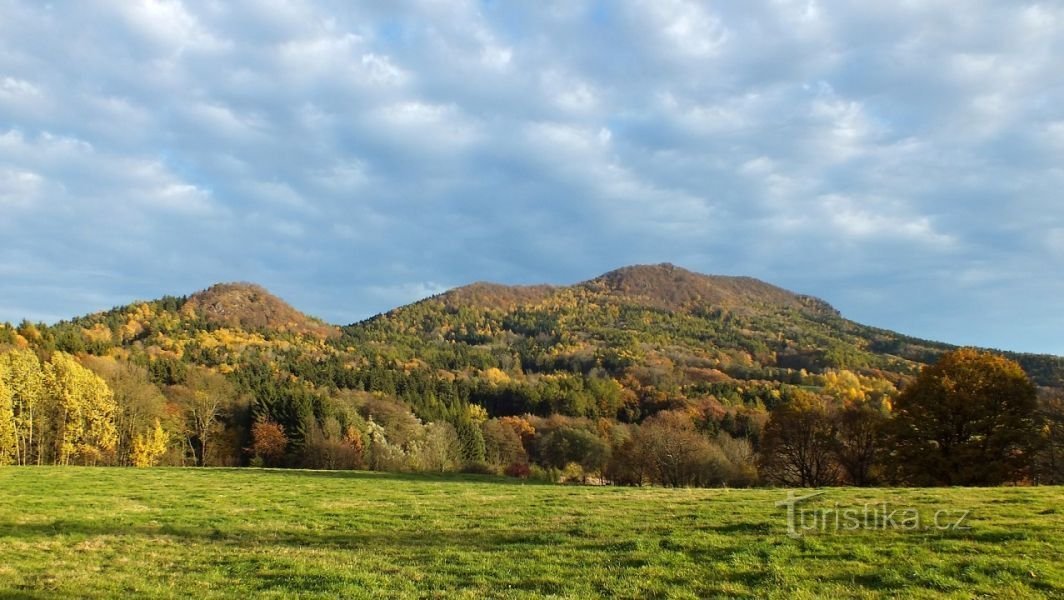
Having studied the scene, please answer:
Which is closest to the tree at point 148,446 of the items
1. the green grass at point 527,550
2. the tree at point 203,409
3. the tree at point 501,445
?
the tree at point 203,409

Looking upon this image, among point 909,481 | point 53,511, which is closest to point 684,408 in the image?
point 909,481

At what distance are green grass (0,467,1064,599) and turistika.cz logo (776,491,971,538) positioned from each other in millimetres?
395

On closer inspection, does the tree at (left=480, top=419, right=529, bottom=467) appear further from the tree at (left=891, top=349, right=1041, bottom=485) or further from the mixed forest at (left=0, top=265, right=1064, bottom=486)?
the tree at (left=891, top=349, right=1041, bottom=485)

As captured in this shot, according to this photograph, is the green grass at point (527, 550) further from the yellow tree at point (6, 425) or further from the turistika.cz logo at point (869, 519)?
the yellow tree at point (6, 425)

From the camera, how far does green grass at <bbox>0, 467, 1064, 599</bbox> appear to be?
1054 centimetres

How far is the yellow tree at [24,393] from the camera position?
57.8 meters

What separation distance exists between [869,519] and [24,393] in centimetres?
7298

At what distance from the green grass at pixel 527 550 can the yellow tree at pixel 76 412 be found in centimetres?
4529

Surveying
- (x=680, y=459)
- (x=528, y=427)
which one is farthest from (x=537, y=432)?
(x=680, y=459)

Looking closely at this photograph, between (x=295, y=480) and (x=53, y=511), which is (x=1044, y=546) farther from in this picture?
(x=295, y=480)

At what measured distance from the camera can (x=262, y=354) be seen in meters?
182

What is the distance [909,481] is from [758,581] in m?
42.9

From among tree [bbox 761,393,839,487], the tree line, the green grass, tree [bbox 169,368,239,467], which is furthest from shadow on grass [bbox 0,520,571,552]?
tree [bbox 169,368,239,467]

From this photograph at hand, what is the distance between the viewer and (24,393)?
190 ft
